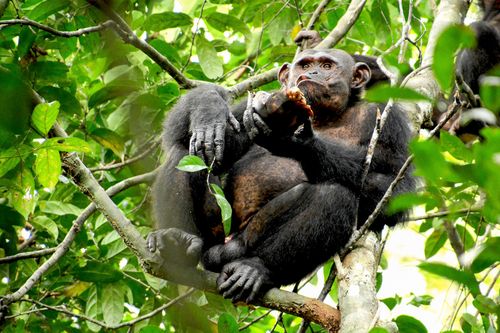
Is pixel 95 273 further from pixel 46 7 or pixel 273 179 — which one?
→ pixel 46 7

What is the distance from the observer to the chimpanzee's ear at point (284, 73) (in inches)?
238

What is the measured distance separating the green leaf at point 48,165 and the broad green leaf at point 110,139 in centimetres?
174

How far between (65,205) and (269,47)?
3.27 meters

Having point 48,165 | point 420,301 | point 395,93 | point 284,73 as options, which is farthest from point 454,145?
point 284,73

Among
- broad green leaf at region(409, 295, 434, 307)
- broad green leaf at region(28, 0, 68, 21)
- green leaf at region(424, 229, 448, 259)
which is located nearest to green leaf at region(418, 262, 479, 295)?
broad green leaf at region(409, 295, 434, 307)

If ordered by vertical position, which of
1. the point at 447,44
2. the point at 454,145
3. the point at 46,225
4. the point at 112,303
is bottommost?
the point at 112,303

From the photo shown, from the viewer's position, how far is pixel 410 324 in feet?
12.4

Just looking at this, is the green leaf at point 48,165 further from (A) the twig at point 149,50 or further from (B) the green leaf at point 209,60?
(B) the green leaf at point 209,60

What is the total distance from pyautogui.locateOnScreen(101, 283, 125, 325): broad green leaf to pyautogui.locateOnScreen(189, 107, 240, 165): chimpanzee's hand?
1667 mm

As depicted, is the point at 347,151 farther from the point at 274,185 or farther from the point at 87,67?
the point at 87,67

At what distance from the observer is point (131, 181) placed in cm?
548

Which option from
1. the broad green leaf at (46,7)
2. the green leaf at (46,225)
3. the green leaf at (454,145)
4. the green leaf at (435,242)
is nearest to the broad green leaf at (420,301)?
the green leaf at (435,242)

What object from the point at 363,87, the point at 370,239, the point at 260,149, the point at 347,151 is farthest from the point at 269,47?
the point at 370,239

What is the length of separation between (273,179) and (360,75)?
1.49 meters
